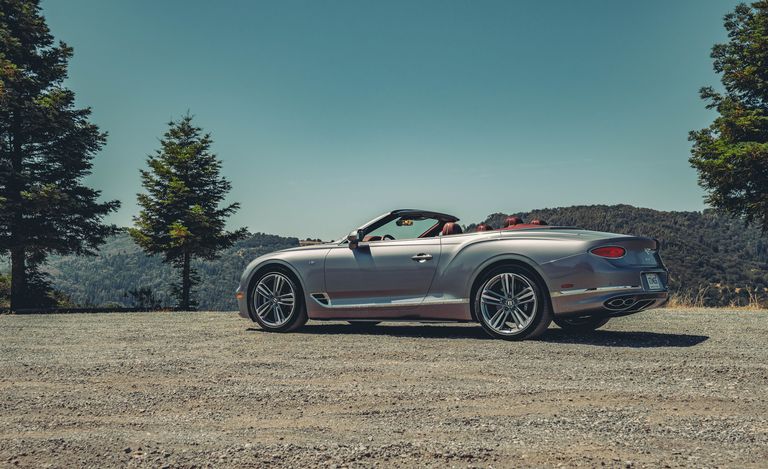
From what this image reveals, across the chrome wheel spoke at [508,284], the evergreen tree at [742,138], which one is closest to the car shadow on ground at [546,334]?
the chrome wheel spoke at [508,284]

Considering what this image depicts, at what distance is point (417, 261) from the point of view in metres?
7.63

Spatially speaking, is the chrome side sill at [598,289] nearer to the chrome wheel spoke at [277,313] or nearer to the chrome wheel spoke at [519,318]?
the chrome wheel spoke at [519,318]

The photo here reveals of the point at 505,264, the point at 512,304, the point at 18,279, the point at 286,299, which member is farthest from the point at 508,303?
the point at 18,279

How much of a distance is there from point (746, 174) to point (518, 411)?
966 inches

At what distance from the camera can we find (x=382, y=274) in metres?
7.81

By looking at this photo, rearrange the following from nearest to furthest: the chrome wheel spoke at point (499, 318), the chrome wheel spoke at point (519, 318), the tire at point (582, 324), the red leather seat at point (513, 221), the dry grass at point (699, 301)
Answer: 1. the chrome wheel spoke at point (519, 318)
2. the chrome wheel spoke at point (499, 318)
3. the red leather seat at point (513, 221)
4. the tire at point (582, 324)
5. the dry grass at point (699, 301)

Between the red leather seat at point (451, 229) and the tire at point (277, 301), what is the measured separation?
2098 millimetres

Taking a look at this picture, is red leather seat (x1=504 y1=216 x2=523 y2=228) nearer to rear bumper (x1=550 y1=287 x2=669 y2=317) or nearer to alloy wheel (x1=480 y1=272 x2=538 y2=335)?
alloy wheel (x1=480 y1=272 x2=538 y2=335)

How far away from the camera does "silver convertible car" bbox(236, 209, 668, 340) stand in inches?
264

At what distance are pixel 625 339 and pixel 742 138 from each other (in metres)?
22.7

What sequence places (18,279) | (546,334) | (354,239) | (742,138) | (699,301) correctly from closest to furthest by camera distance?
(546,334)
(354,239)
(699,301)
(18,279)
(742,138)

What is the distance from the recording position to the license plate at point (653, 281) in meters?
6.77

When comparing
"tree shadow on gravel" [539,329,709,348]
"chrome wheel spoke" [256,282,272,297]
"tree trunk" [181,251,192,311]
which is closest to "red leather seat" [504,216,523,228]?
"tree shadow on gravel" [539,329,709,348]

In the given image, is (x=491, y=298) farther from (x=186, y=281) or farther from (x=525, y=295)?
(x=186, y=281)
